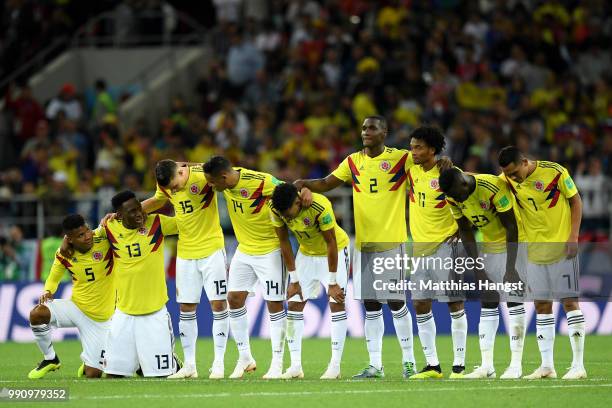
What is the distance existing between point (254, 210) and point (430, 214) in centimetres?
197

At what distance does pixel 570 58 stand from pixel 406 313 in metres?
13.3

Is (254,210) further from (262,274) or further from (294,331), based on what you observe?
(294,331)

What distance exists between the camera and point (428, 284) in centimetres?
1395

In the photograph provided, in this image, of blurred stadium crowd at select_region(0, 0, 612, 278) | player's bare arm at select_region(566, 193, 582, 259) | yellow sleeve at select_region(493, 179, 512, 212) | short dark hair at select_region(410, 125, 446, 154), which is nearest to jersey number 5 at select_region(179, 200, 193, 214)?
short dark hair at select_region(410, 125, 446, 154)

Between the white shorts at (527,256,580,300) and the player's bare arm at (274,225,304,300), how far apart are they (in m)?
2.49

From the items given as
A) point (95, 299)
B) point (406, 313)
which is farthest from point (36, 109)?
point (406, 313)

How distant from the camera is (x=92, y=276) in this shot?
15406 millimetres

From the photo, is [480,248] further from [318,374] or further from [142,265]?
[142,265]

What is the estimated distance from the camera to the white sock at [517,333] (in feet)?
44.7

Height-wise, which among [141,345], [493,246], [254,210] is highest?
[254,210]

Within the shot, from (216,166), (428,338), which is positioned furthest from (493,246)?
(216,166)

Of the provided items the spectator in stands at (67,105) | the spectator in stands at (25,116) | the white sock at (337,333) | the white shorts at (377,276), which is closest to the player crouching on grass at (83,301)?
the white sock at (337,333)

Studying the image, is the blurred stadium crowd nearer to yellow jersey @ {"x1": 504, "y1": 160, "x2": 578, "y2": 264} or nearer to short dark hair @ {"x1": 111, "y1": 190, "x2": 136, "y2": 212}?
yellow jersey @ {"x1": 504, "y1": 160, "x2": 578, "y2": 264}

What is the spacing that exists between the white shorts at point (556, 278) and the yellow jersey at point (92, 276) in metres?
5.09
